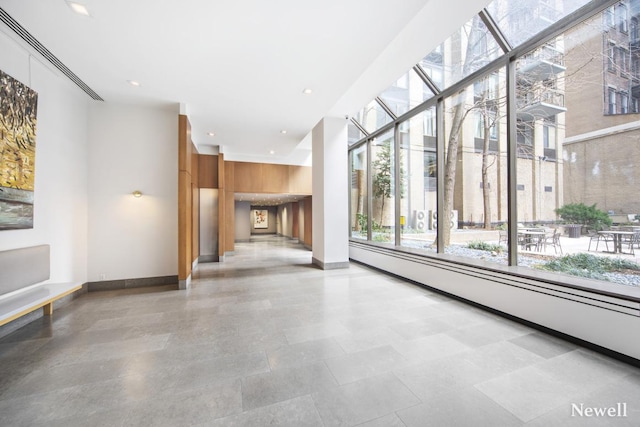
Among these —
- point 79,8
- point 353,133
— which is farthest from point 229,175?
point 79,8

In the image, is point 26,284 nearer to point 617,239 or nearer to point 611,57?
point 617,239

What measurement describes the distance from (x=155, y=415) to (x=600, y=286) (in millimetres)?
4496

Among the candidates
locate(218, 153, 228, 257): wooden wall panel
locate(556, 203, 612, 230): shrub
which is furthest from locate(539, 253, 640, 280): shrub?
locate(218, 153, 228, 257): wooden wall panel

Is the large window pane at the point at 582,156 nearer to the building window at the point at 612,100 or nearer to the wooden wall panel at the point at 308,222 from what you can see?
the building window at the point at 612,100

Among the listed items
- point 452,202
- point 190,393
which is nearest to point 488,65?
point 452,202

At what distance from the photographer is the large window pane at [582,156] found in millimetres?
2756

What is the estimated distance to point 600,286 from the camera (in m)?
2.79

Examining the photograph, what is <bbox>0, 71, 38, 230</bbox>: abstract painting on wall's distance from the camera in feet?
10.6

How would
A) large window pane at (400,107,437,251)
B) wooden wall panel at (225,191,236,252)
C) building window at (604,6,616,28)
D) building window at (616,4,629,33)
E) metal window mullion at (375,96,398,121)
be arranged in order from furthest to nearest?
wooden wall panel at (225,191,236,252), metal window mullion at (375,96,398,121), large window pane at (400,107,437,251), building window at (604,6,616,28), building window at (616,4,629,33)

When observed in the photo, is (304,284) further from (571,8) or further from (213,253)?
Answer: (571,8)

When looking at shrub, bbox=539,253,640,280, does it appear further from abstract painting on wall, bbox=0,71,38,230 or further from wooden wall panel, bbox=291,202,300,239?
wooden wall panel, bbox=291,202,300,239

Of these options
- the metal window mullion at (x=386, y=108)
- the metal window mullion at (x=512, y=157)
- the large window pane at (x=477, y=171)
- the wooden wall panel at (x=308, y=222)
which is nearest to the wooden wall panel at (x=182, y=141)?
the metal window mullion at (x=386, y=108)

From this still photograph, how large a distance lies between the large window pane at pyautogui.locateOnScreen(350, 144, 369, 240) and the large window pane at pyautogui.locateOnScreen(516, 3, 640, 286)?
4.49m

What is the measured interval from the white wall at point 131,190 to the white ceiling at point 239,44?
0.45 meters
